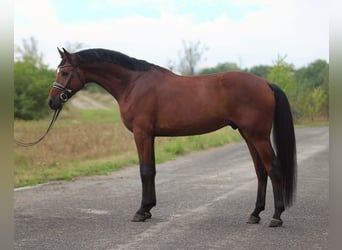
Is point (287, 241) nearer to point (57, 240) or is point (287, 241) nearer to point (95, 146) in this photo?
point (57, 240)

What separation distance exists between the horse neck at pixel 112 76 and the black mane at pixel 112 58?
0.06m

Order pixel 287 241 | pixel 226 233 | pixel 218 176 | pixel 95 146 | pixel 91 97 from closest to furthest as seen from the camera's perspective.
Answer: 1. pixel 287 241
2. pixel 226 233
3. pixel 218 176
4. pixel 95 146
5. pixel 91 97

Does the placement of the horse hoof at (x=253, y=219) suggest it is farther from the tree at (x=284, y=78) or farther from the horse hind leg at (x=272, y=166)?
the tree at (x=284, y=78)

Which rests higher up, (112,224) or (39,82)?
(39,82)

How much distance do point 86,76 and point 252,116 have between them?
84.9 inches

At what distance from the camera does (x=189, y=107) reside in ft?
16.9

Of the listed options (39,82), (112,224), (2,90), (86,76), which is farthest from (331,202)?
(39,82)

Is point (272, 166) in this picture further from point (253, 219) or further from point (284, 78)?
point (284, 78)

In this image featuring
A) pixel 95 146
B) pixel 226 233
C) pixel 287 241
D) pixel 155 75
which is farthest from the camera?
pixel 95 146

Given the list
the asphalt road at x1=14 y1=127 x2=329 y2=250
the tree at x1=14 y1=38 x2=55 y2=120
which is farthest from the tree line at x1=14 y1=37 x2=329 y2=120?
the asphalt road at x1=14 y1=127 x2=329 y2=250

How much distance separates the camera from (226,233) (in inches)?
178

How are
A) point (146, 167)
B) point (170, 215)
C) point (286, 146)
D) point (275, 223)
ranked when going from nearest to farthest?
point (275, 223) < point (286, 146) < point (146, 167) < point (170, 215)

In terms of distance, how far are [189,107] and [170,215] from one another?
142 cm

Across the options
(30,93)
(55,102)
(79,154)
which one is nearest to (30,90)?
(30,93)
